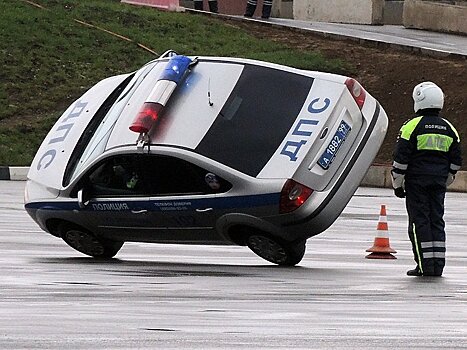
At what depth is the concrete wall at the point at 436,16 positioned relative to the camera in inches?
Result: 1775

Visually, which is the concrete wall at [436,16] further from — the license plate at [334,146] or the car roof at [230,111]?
the license plate at [334,146]

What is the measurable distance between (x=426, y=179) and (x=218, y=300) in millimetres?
3393

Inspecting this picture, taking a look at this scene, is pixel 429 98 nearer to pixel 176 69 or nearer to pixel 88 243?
pixel 176 69

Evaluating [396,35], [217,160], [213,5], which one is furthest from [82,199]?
[213,5]

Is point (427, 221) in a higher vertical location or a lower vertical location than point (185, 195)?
lower

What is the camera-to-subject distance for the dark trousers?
13461 millimetres

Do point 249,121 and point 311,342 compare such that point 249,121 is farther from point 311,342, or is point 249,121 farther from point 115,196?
point 311,342

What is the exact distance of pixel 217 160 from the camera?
13.4m

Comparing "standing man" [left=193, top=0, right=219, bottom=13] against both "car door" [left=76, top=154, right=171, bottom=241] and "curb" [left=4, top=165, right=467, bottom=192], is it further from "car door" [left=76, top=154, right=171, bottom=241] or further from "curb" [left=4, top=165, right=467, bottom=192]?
"car door" [left=76, top=154, right=171, bottom=241]

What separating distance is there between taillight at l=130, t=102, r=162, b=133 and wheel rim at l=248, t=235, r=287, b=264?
1.30 metres

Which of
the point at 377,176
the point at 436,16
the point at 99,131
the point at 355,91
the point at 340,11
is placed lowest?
the point at 340,11

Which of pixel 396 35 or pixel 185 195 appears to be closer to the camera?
pixel 185 195

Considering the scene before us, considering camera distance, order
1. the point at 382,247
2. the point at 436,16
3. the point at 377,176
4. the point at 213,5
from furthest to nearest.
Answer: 1. the point at 213,5
2. the point at 436,16
3. the point at 377,176
4. the point at 382,247

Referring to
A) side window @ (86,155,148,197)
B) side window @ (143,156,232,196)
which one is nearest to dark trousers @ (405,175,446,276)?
side window @ (143,156,232,196)
